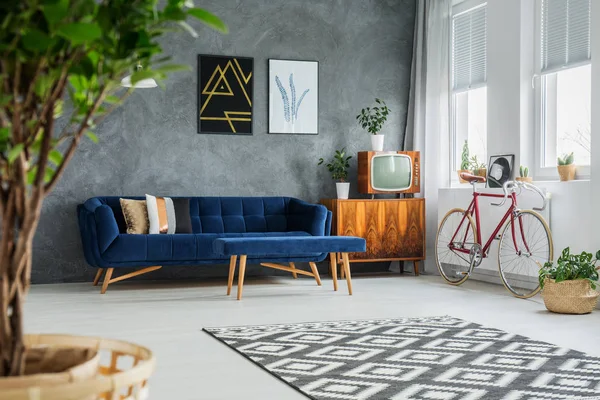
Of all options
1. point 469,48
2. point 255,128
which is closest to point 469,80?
point 469,48

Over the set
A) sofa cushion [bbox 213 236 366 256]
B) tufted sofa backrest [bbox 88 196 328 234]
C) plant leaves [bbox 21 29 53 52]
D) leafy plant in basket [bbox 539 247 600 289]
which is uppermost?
plant leaves [bbox 21 29 53 52]

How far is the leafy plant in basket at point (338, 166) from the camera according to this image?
22.8 feet

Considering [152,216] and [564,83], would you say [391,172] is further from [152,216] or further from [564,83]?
[152,216]

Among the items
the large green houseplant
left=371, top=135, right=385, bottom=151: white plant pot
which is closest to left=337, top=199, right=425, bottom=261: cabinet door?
left=371, top=135, right=385, bottom=151: white plant pot

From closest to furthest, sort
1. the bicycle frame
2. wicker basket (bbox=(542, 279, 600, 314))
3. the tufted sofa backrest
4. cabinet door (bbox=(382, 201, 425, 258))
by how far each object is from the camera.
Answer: wicker basket (bbox=(542, 279, 600, 314)) → the bicycle frame → the tufted sofa backrest → cabinet door (bbox=(382, 201, 425, 258))

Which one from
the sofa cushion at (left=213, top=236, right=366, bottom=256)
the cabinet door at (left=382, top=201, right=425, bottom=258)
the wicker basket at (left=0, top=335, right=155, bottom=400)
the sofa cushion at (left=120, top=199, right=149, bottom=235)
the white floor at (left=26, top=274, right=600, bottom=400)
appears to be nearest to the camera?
the wicker basket at (left=0, top=335, right=155, bottom=400)

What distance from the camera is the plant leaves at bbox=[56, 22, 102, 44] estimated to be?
80cm

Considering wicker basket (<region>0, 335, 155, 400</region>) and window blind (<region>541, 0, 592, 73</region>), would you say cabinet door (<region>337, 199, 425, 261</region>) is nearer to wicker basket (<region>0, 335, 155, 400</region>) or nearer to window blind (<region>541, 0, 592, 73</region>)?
window blind (<region>541, 0, 592, 73</region>)

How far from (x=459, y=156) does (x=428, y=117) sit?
47 cm

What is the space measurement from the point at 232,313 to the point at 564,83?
3.01 metres

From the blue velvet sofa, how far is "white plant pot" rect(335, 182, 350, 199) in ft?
1.23

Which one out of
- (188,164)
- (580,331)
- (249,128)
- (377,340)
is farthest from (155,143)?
(580,331)

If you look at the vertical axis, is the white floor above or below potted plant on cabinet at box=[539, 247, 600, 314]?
below

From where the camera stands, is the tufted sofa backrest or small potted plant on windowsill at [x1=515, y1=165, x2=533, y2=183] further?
the tufted sofa backrest
